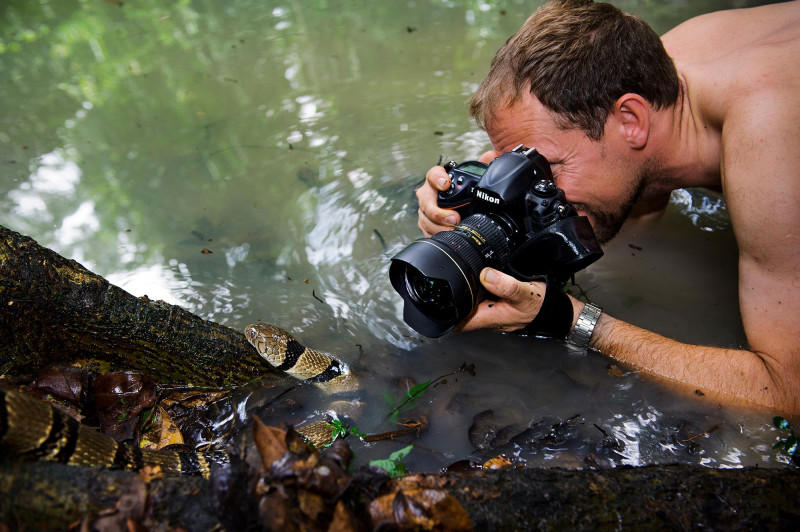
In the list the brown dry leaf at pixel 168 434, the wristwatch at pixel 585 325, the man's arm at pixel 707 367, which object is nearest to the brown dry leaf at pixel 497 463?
the wristwatch at pixel 585 325

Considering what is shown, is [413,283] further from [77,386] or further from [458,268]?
[77,386]

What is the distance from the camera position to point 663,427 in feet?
8.27

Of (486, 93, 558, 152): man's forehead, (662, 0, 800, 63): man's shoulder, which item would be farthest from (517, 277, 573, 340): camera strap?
(662, 0, 800, 63): man's shoulder

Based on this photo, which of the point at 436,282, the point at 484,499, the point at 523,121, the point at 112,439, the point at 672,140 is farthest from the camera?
the point at 672,140

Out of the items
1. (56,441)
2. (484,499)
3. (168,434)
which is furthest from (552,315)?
(56,441)

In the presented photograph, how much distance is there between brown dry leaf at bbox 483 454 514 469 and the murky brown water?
9cm

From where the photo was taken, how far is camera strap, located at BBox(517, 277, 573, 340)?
2.65m

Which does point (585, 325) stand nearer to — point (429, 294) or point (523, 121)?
point (429, 294)

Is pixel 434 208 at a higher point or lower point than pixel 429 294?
higher

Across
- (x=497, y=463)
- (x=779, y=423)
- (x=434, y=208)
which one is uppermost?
(x=434, y=208)

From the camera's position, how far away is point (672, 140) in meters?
3.06

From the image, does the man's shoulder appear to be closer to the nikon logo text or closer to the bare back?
the bare back

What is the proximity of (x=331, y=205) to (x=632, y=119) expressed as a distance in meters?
2.31

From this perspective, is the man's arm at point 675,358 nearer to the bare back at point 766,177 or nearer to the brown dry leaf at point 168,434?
the bare back at point 766,177
